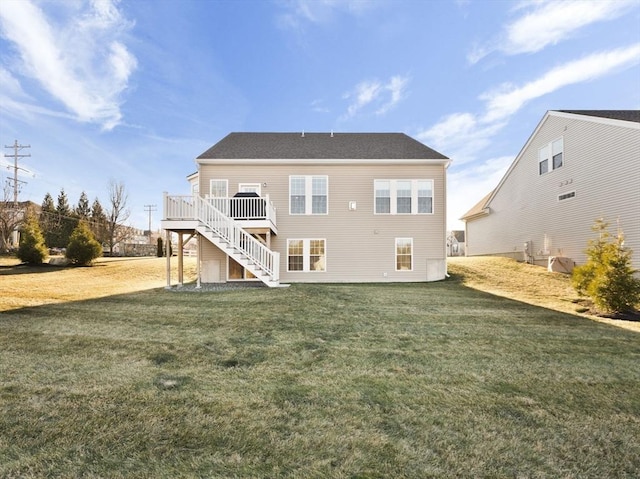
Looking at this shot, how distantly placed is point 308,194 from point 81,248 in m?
15.9

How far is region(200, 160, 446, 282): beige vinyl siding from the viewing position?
1432 centimetres

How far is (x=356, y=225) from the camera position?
47.3 ft

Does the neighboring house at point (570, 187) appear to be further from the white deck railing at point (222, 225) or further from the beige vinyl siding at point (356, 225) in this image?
the white deck railing at point (222, 225)

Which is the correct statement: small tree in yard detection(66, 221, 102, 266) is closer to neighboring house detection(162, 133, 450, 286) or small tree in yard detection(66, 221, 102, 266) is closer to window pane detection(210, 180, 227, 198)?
neighboring house detection(162, 133, 450, 286)

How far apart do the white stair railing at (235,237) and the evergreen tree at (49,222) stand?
1222 inches

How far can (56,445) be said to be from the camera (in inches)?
102

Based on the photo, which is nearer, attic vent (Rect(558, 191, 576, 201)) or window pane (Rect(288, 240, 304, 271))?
window pane (Rect(288, 240, 304, 271))

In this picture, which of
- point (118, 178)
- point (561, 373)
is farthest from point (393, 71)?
point (118, 178)

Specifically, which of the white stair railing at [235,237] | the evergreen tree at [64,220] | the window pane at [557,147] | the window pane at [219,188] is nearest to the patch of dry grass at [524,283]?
the window pane at [557,147]

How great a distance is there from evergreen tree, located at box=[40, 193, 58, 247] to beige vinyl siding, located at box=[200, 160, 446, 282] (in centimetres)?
3136

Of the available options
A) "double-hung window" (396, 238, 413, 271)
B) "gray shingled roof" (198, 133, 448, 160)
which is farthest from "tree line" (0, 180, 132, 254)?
"double-hung window" (396, 238, 413, 271)

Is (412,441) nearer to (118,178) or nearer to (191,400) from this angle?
(191,400)

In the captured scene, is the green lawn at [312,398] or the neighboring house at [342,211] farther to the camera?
the neighboring house at [342,211]

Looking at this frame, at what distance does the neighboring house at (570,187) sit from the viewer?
39.9ft
